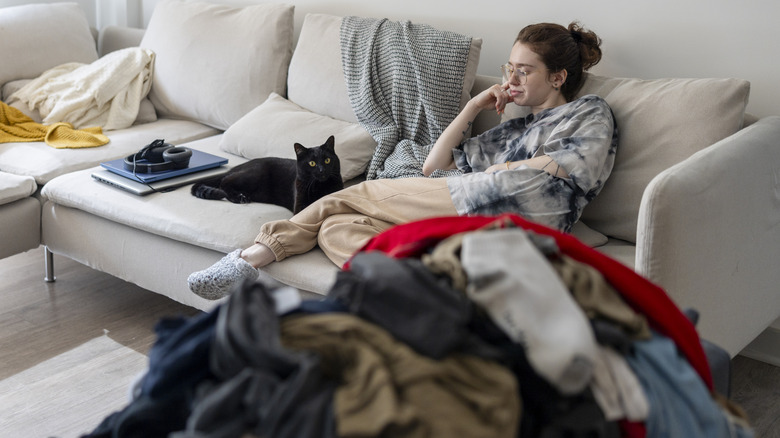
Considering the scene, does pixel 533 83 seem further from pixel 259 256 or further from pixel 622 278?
pixel 622 278

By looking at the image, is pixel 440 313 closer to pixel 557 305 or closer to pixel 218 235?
pixel 557 305

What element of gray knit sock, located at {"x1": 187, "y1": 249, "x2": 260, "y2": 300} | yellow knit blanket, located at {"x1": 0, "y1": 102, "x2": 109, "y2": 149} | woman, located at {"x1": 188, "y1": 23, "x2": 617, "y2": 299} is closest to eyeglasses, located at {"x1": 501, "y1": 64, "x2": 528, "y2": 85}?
woman, located at {"x1": 188, "y1": 23, "x2": 617, "y2": 299}

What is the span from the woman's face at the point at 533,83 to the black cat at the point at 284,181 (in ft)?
1.86

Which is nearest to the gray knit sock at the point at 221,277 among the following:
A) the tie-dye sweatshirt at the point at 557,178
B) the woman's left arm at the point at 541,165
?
the tie-dye sweatshirt at the point at 557,178

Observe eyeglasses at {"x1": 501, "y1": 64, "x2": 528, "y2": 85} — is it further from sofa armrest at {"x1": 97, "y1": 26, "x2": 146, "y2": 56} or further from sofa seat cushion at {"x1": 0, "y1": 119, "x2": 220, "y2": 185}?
sofa armrest at {"x1": 97, "y1": 26, "x2": 146, "y2": 56}

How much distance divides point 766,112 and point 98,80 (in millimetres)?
2429

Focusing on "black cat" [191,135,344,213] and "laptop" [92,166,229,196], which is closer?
"black cat" [191,135,344,213]

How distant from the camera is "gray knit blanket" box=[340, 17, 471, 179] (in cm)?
247

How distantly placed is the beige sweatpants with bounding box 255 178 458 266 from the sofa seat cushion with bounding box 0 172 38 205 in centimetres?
92

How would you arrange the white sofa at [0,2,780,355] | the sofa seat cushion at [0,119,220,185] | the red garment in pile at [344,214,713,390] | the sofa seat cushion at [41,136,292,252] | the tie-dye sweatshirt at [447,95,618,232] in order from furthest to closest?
the sofa seat cushion at [0,119,220,185], the sofa seat cushion at [41,136,292,252], the tie-dye sweatshirt at [447,95,618,232], the white sofa at [0,2,780,355], the red garment in pile at [344,214,713,390]

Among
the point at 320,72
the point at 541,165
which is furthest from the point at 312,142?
the point at 541,165

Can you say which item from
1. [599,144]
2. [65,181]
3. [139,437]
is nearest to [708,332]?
[599,144]

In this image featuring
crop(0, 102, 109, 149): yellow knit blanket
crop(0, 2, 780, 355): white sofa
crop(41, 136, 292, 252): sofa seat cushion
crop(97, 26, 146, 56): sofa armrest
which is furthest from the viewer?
crop(97, 26, 146, 56): sofa armrest

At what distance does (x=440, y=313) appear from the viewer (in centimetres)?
92
